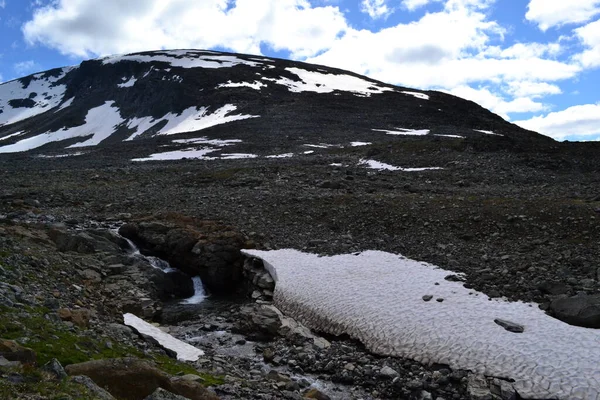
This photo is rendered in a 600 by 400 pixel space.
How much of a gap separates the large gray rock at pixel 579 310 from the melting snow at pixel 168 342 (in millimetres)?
9947

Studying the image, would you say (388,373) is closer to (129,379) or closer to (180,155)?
(129,379)

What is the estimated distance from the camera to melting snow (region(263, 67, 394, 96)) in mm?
97250

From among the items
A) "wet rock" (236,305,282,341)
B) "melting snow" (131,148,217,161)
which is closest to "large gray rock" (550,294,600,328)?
"wet rock" (236,305,282,341)

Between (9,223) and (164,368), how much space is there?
47.1ft

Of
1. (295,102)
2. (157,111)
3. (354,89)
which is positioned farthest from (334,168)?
(354,89)

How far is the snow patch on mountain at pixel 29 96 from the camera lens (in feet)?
408

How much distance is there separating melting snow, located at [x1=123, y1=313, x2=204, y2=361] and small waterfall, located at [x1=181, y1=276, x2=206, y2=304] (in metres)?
5.15

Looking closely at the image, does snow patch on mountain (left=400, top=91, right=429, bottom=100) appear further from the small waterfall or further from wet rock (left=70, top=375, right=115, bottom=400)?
wet rock (left=70, top=375, right=115, bottom=400)

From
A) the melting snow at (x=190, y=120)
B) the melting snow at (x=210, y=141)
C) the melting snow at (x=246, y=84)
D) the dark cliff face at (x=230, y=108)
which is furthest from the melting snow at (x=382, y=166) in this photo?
the melting snow at (x=246, y=84)

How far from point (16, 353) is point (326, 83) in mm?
102667

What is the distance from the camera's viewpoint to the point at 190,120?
7850 centimetres

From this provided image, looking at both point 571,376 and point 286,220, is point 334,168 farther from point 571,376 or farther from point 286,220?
point 571,376

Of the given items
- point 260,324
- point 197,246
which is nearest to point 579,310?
point 260,324

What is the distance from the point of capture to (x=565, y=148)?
40.7 metres
